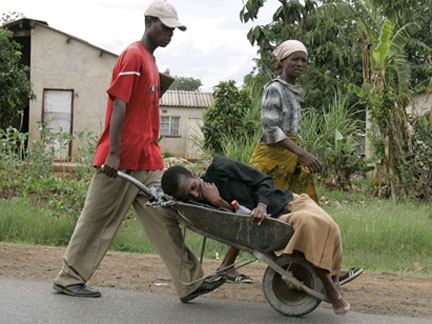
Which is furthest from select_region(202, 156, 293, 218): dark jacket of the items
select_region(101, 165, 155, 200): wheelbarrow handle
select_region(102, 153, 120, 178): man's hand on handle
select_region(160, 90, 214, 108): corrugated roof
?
select_region(160, 90, 214, 108): corrugated roof

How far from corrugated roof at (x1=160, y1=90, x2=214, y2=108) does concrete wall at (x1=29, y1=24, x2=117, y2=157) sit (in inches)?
327

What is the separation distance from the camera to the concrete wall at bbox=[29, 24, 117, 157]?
18.3m

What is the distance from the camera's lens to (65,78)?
18500mm

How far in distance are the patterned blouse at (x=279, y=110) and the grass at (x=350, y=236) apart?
2.24 m

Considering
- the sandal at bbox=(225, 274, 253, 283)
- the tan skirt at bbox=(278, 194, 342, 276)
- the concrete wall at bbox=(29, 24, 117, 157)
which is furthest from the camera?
the concrete wall at bbox=(29, 24, 117, 157)

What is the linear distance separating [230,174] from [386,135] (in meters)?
7.80

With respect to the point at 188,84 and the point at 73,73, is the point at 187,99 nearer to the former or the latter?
the point at 73,73

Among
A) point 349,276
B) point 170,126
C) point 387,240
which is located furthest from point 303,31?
point 349,276

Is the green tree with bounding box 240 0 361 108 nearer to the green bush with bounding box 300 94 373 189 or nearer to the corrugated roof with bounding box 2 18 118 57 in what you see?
the green bush with bounding box 300 94 373 189

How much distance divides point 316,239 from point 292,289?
498 millimetres

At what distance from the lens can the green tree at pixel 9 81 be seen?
51.9 feet

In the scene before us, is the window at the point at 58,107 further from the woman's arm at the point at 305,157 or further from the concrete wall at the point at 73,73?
the woman's arm at the point at 305,157

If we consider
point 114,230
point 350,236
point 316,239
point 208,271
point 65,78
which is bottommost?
point 208,271

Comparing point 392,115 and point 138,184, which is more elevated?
point 392,115
